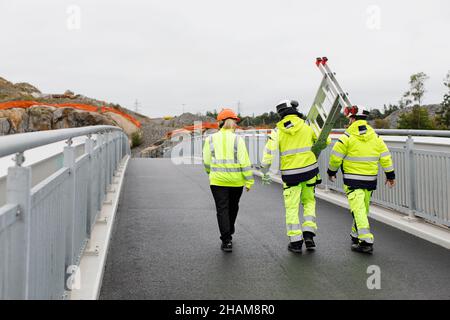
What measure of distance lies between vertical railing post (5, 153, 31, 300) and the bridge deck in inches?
74.9

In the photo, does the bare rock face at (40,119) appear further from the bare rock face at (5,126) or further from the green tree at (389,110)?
the green tree at (389,110)

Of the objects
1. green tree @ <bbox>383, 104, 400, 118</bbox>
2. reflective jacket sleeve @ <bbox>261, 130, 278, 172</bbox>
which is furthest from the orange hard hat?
green tree @ <bbox>383, 104, 400, 118</bbox>

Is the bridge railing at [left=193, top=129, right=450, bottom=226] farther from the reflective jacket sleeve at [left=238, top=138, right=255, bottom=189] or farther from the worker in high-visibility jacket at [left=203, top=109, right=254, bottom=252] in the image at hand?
the worker in high-visibility jacket at [left=203, top=109, right=254, bottom=252]

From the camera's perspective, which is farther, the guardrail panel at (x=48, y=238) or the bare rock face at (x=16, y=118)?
the bare rock face at (x=16, y=118)

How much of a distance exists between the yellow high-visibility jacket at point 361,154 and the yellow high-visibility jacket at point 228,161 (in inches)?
47.6

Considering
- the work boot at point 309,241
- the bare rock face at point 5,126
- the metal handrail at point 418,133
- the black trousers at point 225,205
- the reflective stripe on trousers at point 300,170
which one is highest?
the bare rock face at point 5,126

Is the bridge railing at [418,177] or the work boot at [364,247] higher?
the bridge railing at [418,177]

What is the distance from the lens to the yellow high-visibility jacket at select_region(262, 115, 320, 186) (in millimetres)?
5973

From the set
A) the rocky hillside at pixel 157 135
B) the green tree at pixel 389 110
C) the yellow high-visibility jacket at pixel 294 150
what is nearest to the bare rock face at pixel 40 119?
the rocky hillside at pixel 157 135

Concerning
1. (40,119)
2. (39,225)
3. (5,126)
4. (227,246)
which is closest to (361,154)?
(227,246)

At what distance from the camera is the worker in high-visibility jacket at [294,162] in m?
5.95

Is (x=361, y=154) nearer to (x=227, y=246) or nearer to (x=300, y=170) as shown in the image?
(x=300, y=170)

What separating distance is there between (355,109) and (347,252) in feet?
5.99

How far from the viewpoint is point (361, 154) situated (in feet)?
20.0
